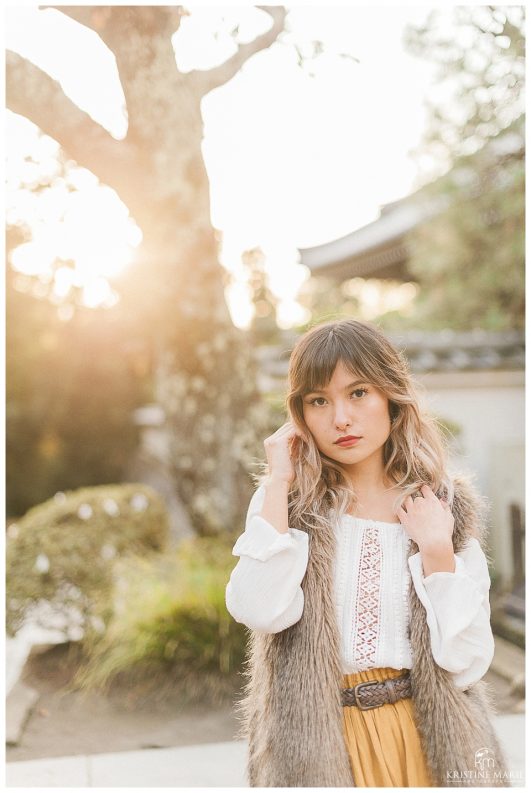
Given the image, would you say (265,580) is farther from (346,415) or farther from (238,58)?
(238,58)

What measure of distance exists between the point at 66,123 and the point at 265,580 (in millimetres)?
2754

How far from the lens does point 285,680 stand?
A: 158 cm

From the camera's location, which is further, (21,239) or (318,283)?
(318,283)

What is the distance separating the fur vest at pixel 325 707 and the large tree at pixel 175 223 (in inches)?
94.6

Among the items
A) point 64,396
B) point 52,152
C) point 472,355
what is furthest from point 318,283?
point 52,152

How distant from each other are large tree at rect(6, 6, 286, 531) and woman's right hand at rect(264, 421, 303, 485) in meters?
2.29

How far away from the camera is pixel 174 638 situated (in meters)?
3.64

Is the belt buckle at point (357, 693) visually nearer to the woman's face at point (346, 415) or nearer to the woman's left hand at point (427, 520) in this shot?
the woman's left hand at point (427, 520)

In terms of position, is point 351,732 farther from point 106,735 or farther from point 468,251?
point 468,251

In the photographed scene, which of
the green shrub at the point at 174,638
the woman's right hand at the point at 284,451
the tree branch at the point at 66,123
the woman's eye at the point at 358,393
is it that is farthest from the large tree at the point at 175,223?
the woman's eye at the point at 358,393

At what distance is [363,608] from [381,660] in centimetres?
11

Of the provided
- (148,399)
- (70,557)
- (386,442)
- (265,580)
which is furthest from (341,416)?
(148,399)

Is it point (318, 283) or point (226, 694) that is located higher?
point (318, 283)
